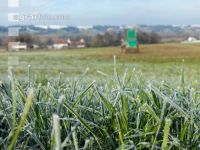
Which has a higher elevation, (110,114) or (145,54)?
(110,114)

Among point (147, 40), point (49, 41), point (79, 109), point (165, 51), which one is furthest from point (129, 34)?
point (79, 109)

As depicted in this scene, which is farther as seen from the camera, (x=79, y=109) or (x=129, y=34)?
(x=129, y=34)

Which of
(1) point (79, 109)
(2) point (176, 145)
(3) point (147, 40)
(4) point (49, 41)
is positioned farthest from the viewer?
(3) point (147, 40)

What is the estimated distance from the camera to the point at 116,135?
0.51 meters

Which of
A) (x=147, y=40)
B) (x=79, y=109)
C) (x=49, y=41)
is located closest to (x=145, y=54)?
(x=147, y=40)

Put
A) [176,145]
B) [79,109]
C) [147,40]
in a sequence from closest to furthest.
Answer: [176,145] → [79,109] → [147,40]

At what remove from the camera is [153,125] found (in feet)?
1.59

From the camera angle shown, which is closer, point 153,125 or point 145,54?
point 153,125

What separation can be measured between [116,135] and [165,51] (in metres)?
6.76

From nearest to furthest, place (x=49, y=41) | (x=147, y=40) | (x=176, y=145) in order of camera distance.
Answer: (x=176, y=145)
(x=49, y=41)
(x=147, y=40)

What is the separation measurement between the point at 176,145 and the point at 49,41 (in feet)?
11.6

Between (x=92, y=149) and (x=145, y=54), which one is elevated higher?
(x=92, y=149)

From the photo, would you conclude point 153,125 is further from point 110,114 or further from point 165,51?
point 165,51

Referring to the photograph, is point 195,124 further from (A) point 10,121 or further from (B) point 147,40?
(B) point 147,40
